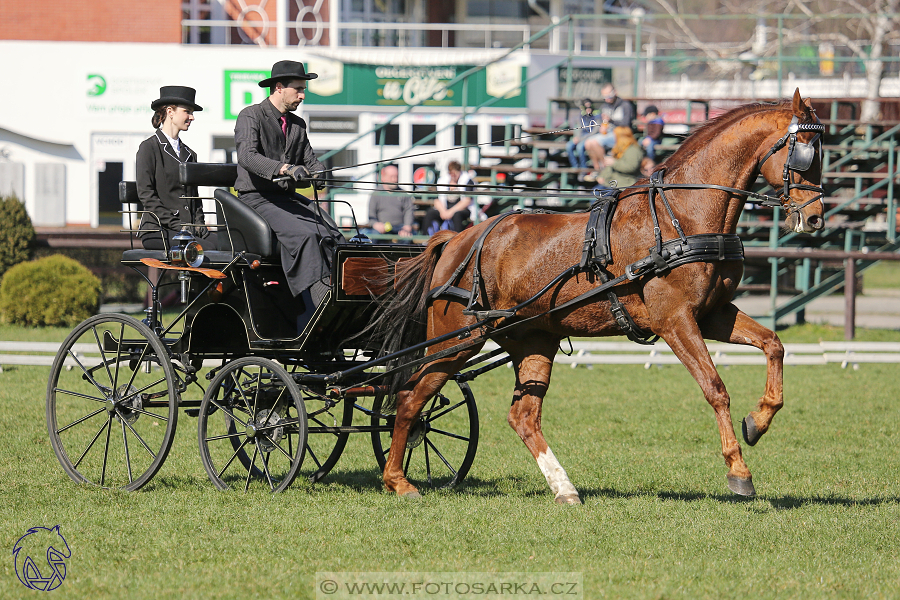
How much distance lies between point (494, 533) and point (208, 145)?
78.8 feet

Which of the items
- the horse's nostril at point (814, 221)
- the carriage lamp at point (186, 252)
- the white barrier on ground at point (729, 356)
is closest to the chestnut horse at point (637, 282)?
the horse's nostril at point (814, 221)

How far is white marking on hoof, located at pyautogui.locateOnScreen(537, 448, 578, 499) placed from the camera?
6.20 meters

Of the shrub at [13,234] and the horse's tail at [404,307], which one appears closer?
the horse's tail at [404,307]

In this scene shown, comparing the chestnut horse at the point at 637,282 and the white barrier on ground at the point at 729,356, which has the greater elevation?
the chestnut horse at the point at 637,282

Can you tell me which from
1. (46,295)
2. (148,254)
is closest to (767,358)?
(148,254)

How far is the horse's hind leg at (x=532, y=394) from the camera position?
21.3 ft

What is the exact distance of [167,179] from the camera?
7406 mm

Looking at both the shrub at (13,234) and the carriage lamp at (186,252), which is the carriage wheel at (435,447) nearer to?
the carriage lamp at (186,252)

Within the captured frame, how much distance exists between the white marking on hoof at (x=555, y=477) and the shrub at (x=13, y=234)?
13.9 metres

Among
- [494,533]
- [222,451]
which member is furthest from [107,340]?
[494,533]

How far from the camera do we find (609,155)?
1641cm

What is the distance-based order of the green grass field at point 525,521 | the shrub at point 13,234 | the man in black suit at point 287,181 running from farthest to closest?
the shrub at point 13,234 < the man in black suit at point 287,181 < the green grass field at point 525,521

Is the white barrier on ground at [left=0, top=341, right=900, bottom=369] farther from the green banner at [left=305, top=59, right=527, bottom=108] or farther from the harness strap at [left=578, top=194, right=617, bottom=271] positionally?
the green banner at [left=305, top=59, right=527, bottom=108]

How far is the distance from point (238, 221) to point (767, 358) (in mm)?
3310
